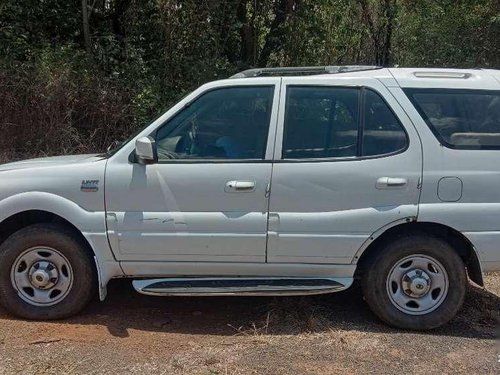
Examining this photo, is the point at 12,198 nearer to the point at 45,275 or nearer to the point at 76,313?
the point at 45,275

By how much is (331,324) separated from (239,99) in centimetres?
191

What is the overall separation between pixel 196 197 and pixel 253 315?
1.17m

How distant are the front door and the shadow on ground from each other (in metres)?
0.57

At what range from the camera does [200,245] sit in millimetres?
4449

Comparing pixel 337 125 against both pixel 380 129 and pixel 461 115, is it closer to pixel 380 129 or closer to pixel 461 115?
pixel 380 129

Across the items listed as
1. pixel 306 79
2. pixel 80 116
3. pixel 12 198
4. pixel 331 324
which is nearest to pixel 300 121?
pixel 306 79

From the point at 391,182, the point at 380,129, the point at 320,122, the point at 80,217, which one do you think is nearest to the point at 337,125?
the point at 320,122

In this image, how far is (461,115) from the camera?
4.52 metres

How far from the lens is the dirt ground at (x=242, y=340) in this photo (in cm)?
400

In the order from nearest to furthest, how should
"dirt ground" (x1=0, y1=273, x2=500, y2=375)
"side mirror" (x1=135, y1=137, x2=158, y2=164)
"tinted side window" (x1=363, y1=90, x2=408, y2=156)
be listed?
"dirt ground" (x1=0, y1=273, x2=500, y2=375) → "side mirror" (x1=135, y1=137, x2=158, y2=164) → "tinted side window" (x1=363, y1=90, x2=408, y2=156)

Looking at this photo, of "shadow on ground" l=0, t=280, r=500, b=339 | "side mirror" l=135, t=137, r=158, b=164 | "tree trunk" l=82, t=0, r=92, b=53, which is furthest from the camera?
"tree trunk" l=82, t=0, r=92, b=53

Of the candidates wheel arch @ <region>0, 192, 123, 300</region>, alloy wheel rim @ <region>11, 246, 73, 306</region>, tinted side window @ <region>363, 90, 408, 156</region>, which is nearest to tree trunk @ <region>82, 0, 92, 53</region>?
wheel arch @ <region>0, 192, 123, 300</region>

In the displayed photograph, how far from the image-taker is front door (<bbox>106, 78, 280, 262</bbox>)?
4410 millimetres

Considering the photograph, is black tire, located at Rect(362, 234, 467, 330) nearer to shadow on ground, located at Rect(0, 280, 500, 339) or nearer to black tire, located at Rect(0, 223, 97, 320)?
shadow on ground, located at Rect(0, 280, 500, 339)
